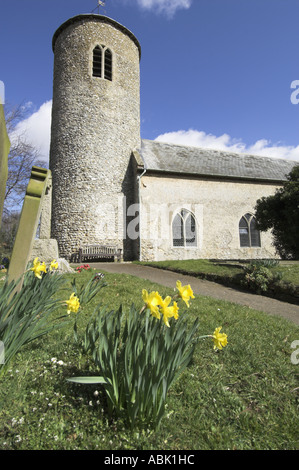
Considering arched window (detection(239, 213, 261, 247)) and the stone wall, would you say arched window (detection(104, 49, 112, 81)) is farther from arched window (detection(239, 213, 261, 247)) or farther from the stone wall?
arched window (detection(239, 213, 261, 247))

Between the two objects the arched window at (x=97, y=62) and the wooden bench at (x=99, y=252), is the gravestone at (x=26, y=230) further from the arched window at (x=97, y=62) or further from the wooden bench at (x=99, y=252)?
the arched window at (x=97, y=62)

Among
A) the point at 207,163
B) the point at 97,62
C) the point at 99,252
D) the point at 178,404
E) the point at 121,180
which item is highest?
the point at 97,62

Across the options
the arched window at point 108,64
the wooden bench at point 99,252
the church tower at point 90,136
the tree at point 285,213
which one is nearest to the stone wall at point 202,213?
the wooden bench at point 99,252

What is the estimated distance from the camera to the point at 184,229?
15250mm

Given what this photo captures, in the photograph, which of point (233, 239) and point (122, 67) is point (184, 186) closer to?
point (233, 239)

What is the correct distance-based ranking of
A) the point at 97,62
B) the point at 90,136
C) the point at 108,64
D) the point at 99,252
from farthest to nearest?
Result: 1. the point at 108,64
2. the point at 97,62
3. the point at 90,136
4. the point at 99,252

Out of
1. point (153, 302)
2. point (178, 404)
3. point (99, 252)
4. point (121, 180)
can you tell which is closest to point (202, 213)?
point (121, 180)

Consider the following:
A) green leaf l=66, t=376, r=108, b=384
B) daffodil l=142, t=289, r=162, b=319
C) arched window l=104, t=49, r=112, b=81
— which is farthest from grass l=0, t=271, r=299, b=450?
arched window l=104, t=49, r=112, b=81

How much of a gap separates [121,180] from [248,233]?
8859mm

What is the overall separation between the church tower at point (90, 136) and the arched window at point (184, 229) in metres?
3.08

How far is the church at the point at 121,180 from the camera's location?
48.1ft

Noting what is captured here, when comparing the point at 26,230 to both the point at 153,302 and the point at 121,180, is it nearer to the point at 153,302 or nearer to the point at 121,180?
the point at 153,302

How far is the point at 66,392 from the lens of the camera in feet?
6.25

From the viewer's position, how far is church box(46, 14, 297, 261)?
14.7m
